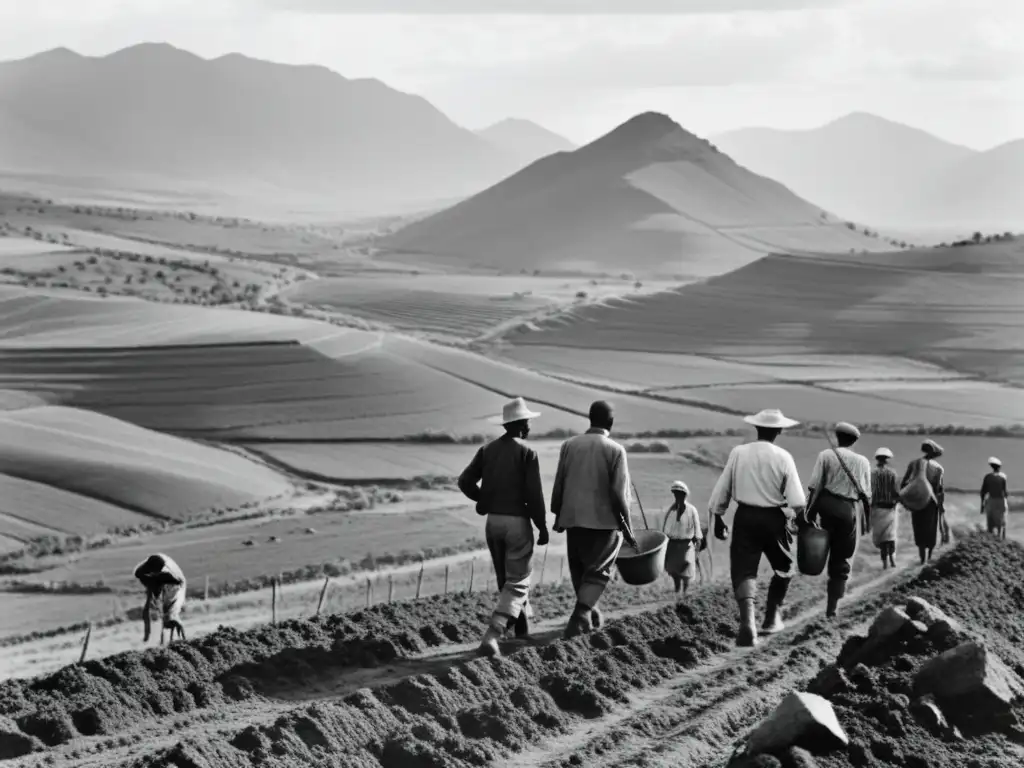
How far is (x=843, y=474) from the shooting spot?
501 inches

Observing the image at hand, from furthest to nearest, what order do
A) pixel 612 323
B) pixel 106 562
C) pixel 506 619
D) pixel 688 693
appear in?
pixel 612 323 → pixel 106 562 → pixel 506 619 → pixel 688 693

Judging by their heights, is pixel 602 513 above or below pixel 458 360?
above

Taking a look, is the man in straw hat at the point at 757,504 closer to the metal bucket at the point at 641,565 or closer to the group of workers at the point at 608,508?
the group of workers at the point at 608,508

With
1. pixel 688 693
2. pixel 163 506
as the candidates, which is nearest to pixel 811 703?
pixel 688 693

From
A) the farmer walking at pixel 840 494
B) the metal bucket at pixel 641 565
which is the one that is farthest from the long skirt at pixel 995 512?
the metal bucket at pixel 641 565

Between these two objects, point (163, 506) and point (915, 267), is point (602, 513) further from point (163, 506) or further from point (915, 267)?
point (915, 267)

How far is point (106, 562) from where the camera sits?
26984 mm

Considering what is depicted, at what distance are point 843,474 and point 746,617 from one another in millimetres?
1622

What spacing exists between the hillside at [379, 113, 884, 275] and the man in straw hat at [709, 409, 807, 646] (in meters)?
97.9

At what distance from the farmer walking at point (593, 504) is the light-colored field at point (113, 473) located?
67.9 feet

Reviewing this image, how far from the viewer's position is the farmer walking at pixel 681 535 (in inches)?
580

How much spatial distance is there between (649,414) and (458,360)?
8577 millimetres

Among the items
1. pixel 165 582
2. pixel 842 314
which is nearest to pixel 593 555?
pixel 165 582

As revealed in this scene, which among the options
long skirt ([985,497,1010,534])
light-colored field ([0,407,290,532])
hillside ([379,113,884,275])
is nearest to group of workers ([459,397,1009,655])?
long skirt ([985,497,1010,534])
